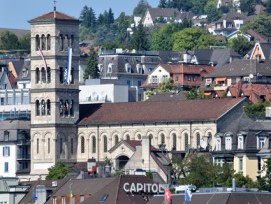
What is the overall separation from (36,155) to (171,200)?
5970cm

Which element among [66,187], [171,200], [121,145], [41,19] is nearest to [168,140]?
[121,145]

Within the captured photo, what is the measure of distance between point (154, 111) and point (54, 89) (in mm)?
9562

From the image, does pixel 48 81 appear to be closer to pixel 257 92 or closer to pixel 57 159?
pixel 57 159

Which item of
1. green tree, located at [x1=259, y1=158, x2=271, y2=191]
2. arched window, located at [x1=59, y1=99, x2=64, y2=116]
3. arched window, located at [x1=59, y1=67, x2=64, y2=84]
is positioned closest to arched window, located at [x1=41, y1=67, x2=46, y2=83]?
arched window, located at [x1=59, y1=67, x2=64, y2=84]

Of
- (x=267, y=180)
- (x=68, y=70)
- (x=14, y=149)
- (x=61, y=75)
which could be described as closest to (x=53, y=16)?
(x=68, y=70)

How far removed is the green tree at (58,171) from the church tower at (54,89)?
23.6ft

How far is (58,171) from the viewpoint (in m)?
167

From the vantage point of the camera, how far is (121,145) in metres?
172

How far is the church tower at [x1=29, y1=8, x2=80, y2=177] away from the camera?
7092 inches

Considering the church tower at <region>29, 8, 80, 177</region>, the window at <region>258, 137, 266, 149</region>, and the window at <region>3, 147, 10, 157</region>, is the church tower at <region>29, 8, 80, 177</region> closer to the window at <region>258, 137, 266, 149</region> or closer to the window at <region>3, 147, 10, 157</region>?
the window at <region>3, 147, 10, 157</region>

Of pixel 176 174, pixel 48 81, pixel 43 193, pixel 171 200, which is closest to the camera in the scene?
pixel 171 200

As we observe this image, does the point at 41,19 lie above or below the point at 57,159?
above

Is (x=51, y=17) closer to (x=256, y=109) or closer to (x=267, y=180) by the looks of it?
(x=256, y=109)

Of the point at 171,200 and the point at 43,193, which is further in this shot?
the point at 43,193
